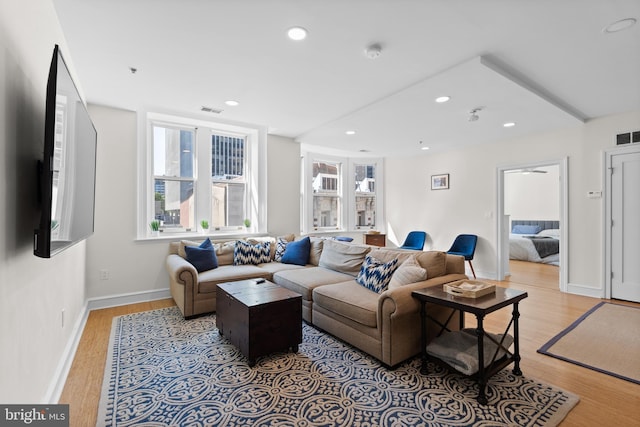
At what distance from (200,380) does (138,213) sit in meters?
2.73

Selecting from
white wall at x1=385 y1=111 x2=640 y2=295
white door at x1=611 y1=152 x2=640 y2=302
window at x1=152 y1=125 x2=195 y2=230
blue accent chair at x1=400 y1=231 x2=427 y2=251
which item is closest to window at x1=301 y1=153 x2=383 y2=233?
white wall at x1=385 y1=111 x2=640 y2=295

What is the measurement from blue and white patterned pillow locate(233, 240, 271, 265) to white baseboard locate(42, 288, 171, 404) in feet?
3.64

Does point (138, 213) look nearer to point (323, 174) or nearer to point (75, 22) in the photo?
point (75, 22)

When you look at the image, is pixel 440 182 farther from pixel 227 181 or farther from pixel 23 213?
pixel 23 213

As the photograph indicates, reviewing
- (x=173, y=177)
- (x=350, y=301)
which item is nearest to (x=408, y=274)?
(x=350, y=301)

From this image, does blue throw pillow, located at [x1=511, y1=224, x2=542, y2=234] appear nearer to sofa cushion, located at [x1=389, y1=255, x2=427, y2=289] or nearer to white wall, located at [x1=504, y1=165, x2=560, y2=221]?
white wall, located at [x1=504, y1=165, x2=560, y2=221]

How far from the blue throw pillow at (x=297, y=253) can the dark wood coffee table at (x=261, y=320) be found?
4.81 feet

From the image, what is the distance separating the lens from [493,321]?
3.36m

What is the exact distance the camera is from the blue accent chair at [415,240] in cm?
635

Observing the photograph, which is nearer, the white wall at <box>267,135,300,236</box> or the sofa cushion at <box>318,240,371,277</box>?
the sofa cushion at <box>318,240,371,277</box>

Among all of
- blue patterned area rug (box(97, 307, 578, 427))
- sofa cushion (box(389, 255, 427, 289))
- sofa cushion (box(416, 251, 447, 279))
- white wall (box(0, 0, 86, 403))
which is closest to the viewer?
white wall (box(0, 0, 86, 403))

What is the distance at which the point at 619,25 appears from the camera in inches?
86.4

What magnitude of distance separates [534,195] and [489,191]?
444 cm

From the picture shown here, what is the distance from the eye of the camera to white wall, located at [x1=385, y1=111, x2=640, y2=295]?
4.33 metres
